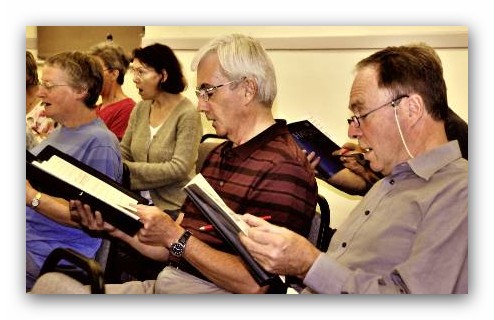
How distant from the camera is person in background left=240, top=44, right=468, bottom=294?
5.16ft

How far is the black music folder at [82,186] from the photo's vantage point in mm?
1686

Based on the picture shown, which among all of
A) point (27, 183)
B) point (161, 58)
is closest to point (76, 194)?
point (27, 183)

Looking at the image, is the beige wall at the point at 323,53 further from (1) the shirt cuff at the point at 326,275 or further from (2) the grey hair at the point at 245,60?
(1) the shirt cuff at the point at 326,275

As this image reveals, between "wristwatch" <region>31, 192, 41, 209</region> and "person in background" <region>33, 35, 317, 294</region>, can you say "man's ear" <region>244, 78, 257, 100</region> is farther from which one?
"wristwatch" <region>31, 192, 41, 209</region>

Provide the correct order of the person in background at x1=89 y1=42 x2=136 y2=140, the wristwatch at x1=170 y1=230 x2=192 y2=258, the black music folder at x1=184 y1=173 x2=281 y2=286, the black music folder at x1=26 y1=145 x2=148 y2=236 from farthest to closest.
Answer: the person in background at x1=89 y1=42 x2=136 y2=140 < the wristwatch at x1=170 y1=230 x2=192 y2=258 < the black music folder at x1=26 y1=145 x2=148 y2=236 < the black music folder at x1=184 y1=173 x2=281 y2=286

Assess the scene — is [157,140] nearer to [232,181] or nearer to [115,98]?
[115,98]

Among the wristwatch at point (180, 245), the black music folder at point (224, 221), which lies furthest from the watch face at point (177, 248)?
the black music folder at point (224, 221)

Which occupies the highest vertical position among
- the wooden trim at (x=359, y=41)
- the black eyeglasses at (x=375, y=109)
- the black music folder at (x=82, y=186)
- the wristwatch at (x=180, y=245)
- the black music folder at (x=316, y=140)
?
the wooden trim at (x=359, y=41)

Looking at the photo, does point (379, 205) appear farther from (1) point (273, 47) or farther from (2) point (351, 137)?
(1) point (273, 47)

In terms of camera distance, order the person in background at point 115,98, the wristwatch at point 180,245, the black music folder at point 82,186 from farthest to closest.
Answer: the person in background at point 115,98
the wristwatch at point 180,245
the black music folder at point 82,186

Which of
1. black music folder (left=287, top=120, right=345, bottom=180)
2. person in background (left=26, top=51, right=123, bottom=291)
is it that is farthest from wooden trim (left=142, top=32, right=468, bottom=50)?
person in background (left=26, top=51, right=123, bottom=291)

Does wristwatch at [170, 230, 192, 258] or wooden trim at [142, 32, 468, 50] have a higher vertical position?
wooden trim at [142, 32, 468, 50]

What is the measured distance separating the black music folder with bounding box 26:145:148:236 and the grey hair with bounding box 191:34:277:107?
1.42ft
